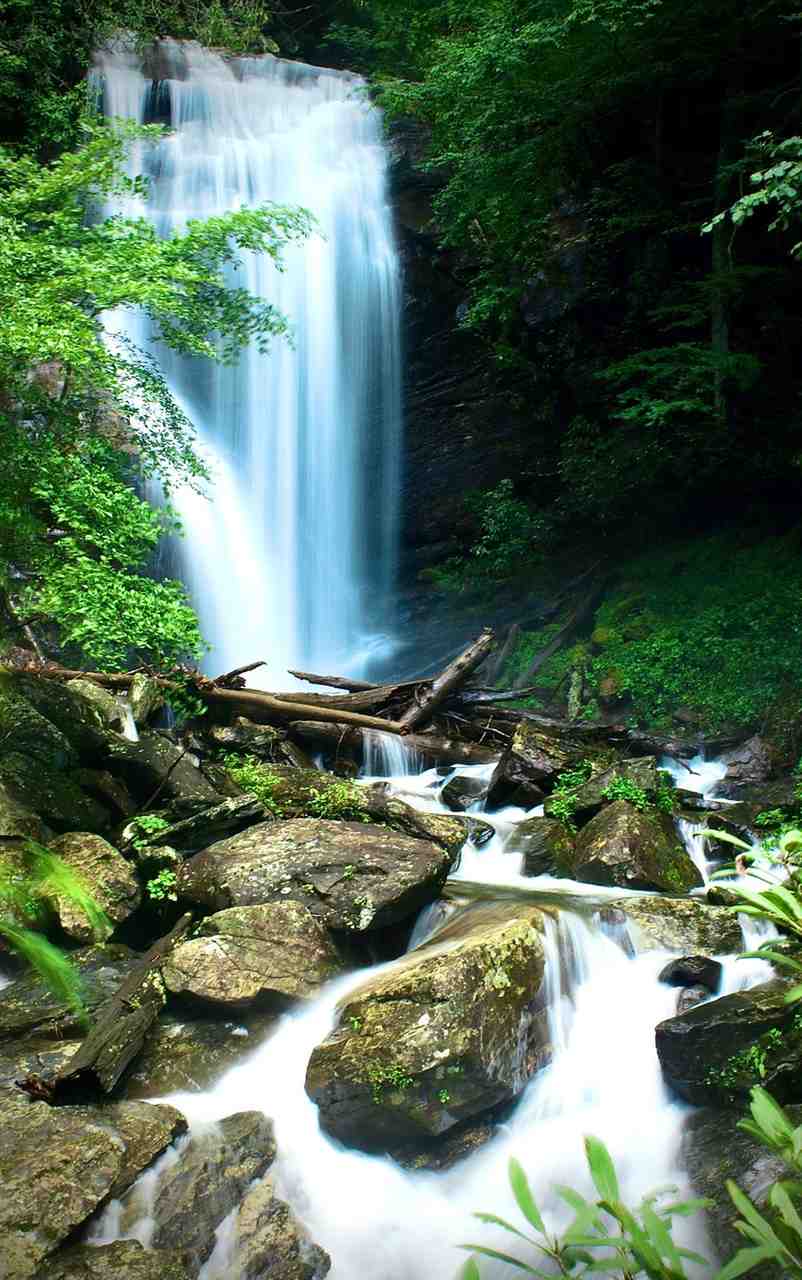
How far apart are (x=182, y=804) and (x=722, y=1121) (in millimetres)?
4417

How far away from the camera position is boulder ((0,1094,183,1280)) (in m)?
3.32

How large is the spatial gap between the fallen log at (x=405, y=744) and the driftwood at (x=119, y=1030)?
4.12 metres

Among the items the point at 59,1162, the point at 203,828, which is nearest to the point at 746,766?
the point at 203,828

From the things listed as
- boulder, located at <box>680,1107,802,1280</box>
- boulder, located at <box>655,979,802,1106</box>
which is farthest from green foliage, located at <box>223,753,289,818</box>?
boulder, located at <box>680,1107,802,1280</box>

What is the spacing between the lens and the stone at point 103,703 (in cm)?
755

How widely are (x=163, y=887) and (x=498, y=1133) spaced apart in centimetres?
270

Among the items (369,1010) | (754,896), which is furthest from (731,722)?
(754,896)

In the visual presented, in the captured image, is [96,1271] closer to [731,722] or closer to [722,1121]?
[722,1121]

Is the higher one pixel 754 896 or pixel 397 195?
pixel 397 195

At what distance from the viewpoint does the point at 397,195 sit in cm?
1681

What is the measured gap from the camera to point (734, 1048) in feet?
13.6

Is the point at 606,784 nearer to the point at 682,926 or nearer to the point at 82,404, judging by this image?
the point at 682,926

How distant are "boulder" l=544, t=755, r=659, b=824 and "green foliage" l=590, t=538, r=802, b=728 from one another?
10.2 feet

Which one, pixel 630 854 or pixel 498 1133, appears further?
pixel 630 854
